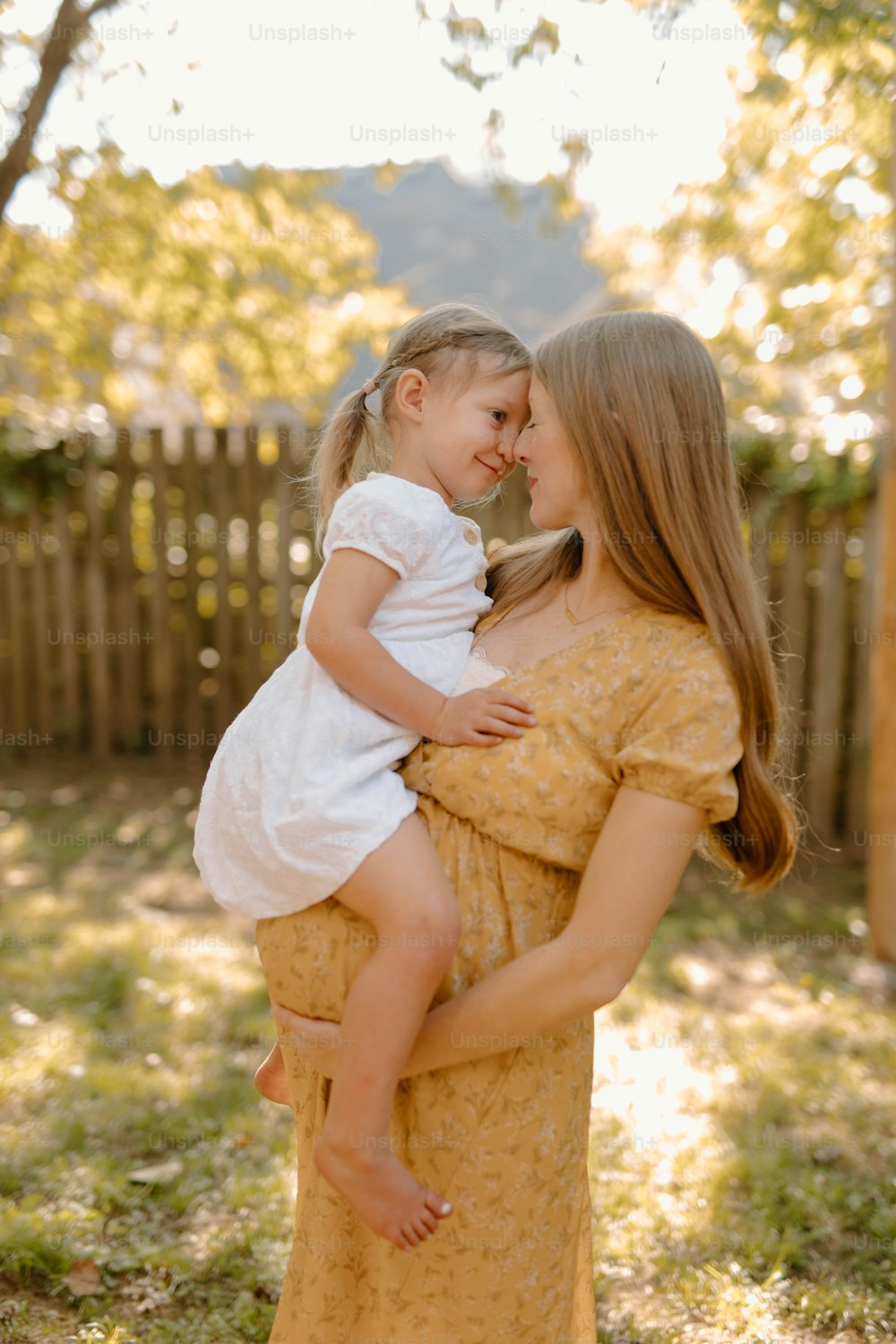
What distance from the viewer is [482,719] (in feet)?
5.37

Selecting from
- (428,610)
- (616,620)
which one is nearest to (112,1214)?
(428,610)

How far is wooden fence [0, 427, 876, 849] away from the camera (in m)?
7.15

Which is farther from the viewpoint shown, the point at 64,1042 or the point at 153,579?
the point at 153,579

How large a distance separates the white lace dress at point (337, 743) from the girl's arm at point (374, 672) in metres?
0.03

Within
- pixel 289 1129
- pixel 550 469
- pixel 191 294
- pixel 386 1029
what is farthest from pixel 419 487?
pixel 191 294

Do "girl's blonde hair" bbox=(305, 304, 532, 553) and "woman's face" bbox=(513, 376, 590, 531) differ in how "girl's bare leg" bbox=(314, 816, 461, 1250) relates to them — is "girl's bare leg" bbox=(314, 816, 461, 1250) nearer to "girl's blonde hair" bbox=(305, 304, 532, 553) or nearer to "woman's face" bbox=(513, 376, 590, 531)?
"woman's face" bbox=(513, 376, 590, 531)

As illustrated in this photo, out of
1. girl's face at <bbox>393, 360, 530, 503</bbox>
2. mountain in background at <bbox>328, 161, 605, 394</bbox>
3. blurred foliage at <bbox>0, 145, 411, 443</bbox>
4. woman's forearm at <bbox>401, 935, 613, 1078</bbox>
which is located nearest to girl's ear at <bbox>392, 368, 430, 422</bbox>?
girl's face at <bbox>393, 360, 530, 503</bbox>

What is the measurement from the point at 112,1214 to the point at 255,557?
4908 millimetres

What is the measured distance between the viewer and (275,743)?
1.71 metres

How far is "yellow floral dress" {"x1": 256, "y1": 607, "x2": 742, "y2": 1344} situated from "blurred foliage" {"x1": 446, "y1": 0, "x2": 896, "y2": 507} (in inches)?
148

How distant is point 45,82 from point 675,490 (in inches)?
212

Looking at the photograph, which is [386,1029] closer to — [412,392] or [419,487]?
A: [419,487]

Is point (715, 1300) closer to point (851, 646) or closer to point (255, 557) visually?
point (851, 646)

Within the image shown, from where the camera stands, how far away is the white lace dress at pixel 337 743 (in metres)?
1.60
